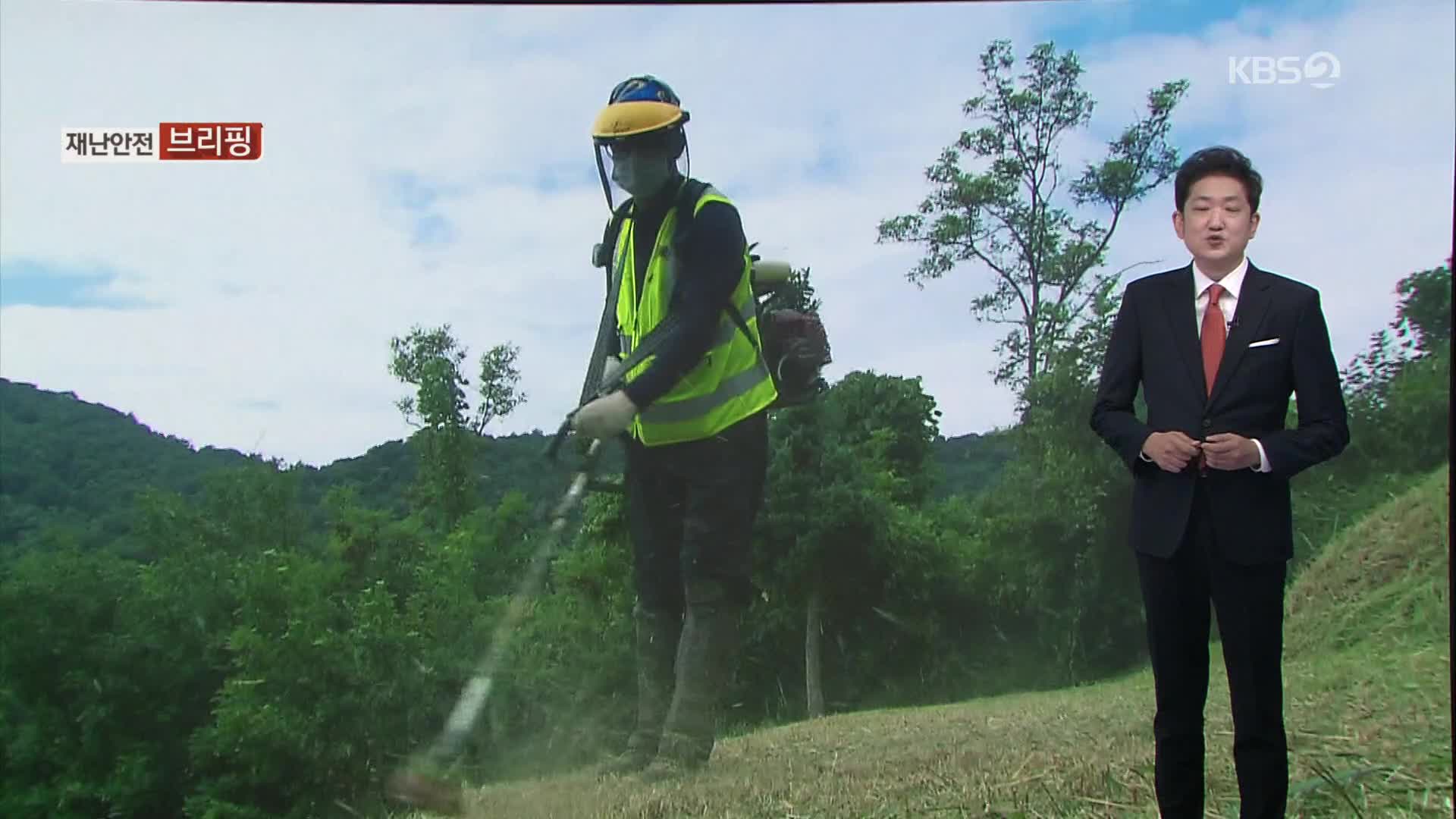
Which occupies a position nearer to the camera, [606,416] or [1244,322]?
[1244,322]

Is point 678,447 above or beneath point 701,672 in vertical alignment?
above

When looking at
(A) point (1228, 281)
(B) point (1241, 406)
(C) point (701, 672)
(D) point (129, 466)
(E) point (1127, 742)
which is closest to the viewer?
(B) point (1241, 406)

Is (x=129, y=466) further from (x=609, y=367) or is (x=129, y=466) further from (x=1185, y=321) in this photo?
(x=1185, y=321)

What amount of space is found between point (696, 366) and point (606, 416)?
24 cm

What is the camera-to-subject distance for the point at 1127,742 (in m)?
2.79

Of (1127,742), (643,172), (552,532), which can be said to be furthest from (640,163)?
(1127,742)

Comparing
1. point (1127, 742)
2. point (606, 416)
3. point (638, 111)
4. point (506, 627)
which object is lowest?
point (1127, 742)

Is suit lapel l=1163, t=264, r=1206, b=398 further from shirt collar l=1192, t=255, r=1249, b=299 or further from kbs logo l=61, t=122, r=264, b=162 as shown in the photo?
kbs logo l=61, t=122, r=264, b=162

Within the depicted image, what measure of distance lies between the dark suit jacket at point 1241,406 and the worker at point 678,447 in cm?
78

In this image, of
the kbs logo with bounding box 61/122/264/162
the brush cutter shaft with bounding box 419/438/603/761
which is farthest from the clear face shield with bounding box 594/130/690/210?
the kbs logo with bounding box 61/122/264/162

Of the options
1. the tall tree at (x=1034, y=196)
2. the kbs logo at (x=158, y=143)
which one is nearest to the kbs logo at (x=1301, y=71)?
the tall tree at (x=1034, y=196)

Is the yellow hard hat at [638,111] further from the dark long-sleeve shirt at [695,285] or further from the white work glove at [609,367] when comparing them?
the white work glove at [609,367]

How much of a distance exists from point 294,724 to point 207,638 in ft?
0.88

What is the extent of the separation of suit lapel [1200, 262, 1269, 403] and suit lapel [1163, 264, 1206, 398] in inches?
1.6
